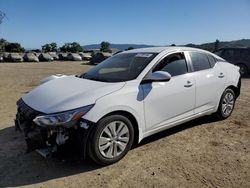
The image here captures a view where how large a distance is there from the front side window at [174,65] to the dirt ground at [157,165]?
112 cm

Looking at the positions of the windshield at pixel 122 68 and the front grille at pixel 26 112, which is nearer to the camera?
the front grille at pixel 26 112

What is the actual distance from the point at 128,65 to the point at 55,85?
48.2 inches

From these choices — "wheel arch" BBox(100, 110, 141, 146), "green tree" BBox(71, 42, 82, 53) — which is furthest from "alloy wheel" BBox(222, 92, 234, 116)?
Answer: "green tree" BBox(71, 42, 82, 53)

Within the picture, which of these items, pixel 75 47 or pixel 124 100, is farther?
pixel 75 47

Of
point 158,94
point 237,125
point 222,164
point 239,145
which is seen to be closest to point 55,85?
point 158,94

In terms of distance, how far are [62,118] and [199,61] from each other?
2876 mm

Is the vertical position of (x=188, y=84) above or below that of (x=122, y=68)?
below

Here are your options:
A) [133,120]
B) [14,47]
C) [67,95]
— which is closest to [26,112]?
[67,95]

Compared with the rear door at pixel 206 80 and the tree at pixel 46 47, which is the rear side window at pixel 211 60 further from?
the tree at pixel 46 47

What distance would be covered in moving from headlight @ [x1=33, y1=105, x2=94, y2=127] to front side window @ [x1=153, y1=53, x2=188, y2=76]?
4.86ft

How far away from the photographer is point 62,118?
340cm

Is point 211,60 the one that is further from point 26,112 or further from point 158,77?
point 26,112

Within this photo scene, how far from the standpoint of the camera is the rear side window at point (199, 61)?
4.95 m

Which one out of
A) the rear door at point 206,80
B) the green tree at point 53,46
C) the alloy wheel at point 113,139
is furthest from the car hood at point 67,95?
the green tree at point 53,46
